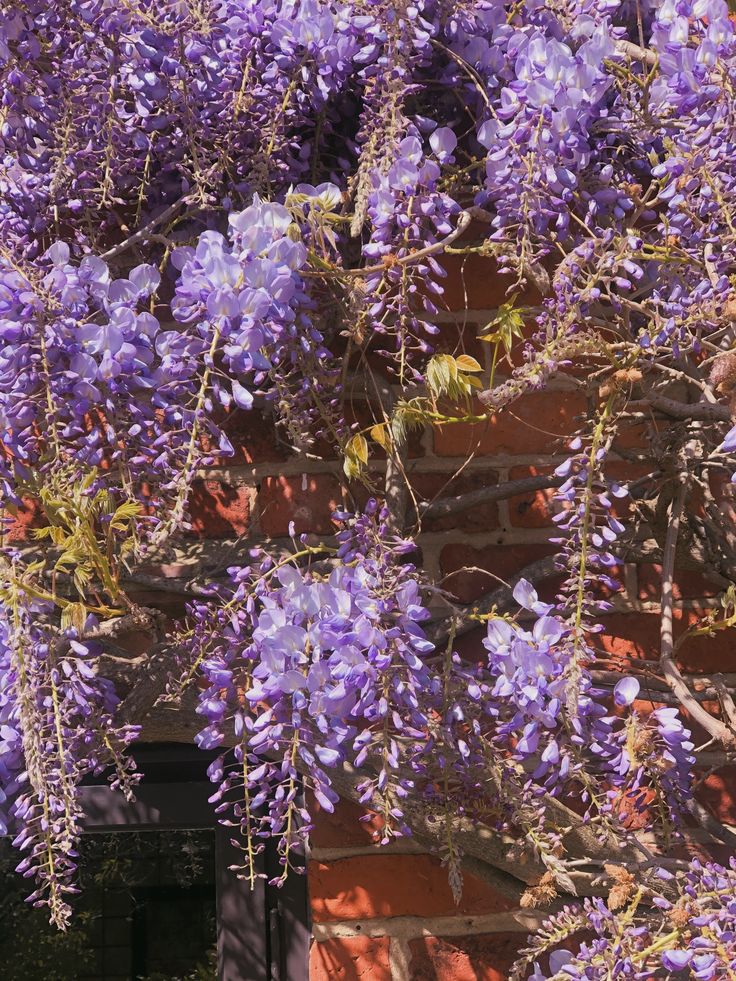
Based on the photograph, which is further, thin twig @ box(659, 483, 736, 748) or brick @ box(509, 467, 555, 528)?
Answer: brick @ box(509, 467, 555, 528)

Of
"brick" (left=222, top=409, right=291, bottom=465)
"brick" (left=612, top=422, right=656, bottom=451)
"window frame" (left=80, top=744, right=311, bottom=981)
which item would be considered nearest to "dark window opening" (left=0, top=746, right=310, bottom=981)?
Result: "window frame" (left=80, top=744, right=311, bottom=981)

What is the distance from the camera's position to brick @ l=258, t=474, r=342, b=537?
4.63 feet

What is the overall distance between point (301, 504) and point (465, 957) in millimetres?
620

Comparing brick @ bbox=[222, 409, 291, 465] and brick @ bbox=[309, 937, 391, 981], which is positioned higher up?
brick @ bbox=[222, 409, 291, 465]

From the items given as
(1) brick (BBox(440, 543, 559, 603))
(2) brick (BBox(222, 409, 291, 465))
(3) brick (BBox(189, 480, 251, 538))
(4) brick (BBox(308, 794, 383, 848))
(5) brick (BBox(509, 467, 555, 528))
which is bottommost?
(4) brick (BBox(308, 794, 383, 848))

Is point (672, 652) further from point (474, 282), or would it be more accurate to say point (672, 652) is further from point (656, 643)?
point (474, 282)

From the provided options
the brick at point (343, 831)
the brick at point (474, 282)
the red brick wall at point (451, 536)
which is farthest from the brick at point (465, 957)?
the brick at point (474, 282)

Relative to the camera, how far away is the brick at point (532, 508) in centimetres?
142

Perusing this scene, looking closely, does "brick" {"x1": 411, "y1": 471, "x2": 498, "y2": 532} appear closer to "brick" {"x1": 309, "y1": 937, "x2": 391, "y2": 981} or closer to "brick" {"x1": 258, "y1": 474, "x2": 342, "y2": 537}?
"brick" {"x1": 258, "y1": 474, "x2": 342, "y2": 537}

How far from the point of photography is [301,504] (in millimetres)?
1414

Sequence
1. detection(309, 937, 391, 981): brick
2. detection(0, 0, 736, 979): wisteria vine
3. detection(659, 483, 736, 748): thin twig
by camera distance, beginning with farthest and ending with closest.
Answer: detection(309, 937, 391, 981): brick
detection(659, 483, 736, 748): thin twig
detection(0, 0, 736, 979): wisteria vine

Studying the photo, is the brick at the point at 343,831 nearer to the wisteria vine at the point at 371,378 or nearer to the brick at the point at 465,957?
the wisteria vine at the point at 371,378

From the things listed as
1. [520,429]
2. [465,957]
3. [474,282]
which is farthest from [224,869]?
[474,282]

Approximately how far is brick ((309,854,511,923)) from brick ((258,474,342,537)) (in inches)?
17.1
